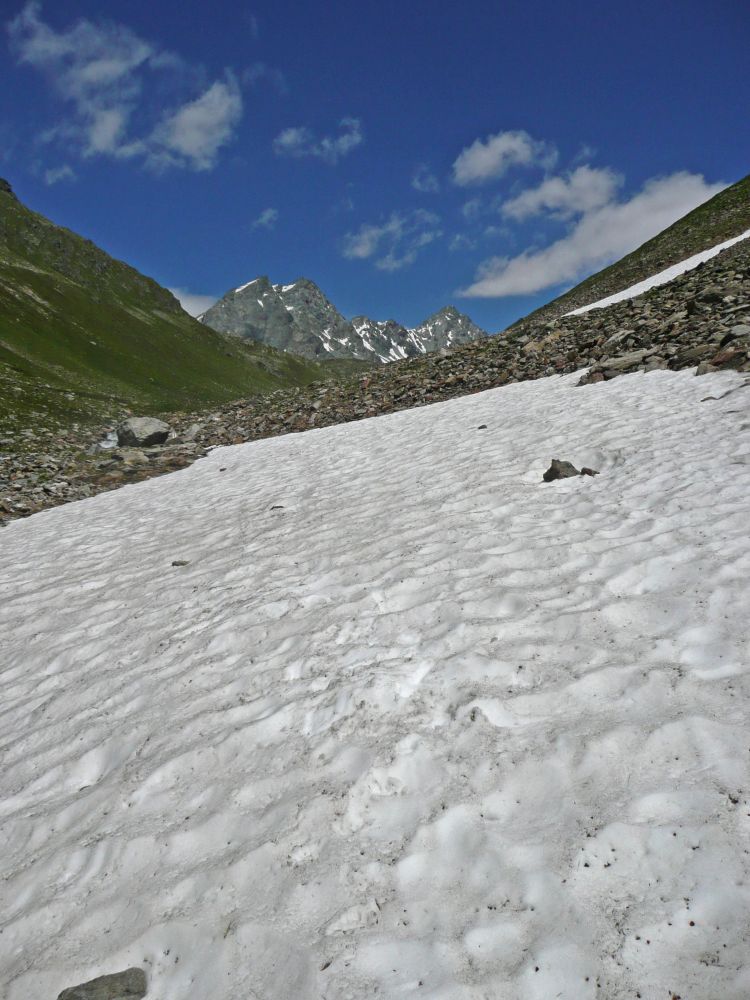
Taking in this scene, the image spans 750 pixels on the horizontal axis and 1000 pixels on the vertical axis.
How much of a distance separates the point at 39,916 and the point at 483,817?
3.02 metres

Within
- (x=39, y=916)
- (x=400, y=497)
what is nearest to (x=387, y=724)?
(x=39, y=916)

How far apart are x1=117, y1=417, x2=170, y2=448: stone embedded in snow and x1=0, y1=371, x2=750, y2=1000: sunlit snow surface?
16.7 m

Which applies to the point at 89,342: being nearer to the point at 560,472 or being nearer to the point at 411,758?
the point at 560,472

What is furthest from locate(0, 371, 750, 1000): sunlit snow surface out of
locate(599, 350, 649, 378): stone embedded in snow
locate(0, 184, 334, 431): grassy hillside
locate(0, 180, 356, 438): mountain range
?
locate(0, 184, 334, 431): grassy hillside

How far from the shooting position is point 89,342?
84.6m

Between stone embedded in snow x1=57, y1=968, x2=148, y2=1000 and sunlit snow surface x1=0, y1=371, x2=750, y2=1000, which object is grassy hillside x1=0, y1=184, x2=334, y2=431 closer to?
sunlit snow surface x1=0, y1=371, x2=750, y2=1000

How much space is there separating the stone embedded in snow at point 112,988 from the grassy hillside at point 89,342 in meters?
30.7

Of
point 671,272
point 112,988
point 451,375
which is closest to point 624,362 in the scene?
point 451,375

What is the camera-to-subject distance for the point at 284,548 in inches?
356

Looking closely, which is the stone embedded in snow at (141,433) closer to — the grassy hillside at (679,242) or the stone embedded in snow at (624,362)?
the stone embedded in snow at (624,362)

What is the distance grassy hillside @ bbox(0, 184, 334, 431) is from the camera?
45.5 m

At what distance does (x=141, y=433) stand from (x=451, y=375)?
14314mm

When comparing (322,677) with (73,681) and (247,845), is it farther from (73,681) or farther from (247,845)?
(73,681)

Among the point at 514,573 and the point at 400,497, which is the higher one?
the point at 400,497
